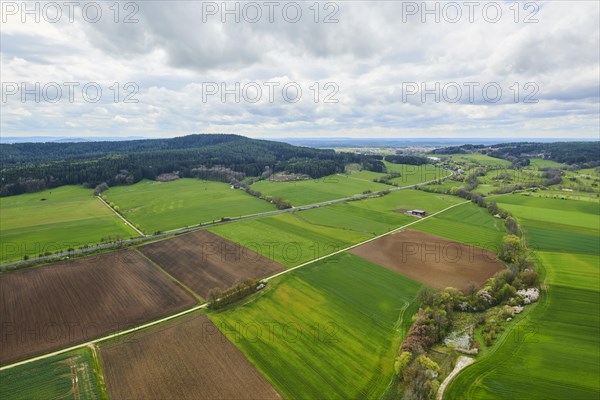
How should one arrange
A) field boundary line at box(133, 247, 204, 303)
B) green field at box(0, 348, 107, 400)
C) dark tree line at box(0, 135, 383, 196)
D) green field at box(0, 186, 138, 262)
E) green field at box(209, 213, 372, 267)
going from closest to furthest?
green field at box(0, 348, 107, 400) → field boundary line at box(133, 247, 204, 303) → green field at box(209, 213, 372, 267) → green field at box(0, 186, 138, 262) → dark tree line at box(0, 135, 383, 196)

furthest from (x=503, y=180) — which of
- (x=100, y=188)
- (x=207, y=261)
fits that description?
(x=100, y=188)

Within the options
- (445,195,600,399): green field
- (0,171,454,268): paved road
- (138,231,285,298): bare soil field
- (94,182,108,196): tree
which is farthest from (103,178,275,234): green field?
(445,195,600,399): green field

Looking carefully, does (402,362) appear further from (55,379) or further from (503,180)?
(503,180)

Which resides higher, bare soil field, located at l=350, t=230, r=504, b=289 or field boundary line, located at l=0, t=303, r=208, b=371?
bare soil field, located at l=350, t=230, r=504, b=289

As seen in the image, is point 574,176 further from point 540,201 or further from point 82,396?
point 82,396

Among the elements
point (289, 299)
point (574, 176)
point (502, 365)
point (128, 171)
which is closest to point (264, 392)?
point (289, 299)

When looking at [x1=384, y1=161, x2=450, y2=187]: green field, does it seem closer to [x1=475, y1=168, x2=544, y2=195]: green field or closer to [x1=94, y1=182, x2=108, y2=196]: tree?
[x1=475, y1=168, x2=544, y2=195]: green field

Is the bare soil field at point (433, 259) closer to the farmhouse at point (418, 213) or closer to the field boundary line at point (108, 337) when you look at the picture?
the farmhouse at point (418, 213)
